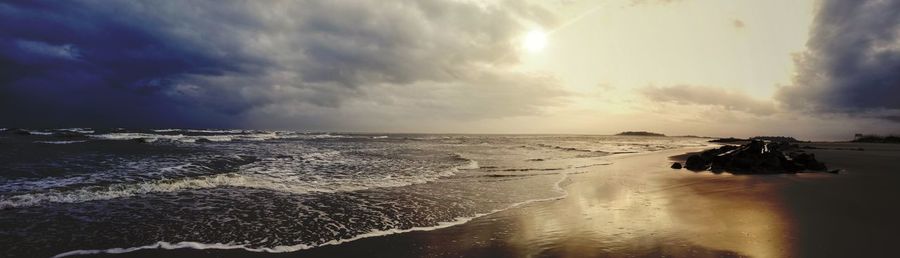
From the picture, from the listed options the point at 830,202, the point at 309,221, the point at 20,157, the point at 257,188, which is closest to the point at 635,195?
the point at 830,202

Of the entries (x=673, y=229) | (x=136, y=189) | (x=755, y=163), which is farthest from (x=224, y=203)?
(x=755, y=163)

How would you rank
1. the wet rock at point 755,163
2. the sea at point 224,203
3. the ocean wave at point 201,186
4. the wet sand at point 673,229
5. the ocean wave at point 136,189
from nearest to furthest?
the wet sand at point 673,229, the sea at point 224,203, the ocean wave at point 136,189, the ocean wave at point 201,186, the wet rock at point 755,163

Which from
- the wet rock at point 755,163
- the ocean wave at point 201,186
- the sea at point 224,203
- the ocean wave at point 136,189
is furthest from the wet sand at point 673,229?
the ocean wave at point 136,189

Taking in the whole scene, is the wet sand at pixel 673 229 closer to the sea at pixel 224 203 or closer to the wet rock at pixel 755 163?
the sea at pixel 224 203

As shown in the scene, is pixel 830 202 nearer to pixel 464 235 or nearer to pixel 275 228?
pixel 464 235

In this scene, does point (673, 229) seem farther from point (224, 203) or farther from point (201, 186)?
point (201, 186)

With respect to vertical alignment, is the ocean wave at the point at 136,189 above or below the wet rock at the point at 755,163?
below

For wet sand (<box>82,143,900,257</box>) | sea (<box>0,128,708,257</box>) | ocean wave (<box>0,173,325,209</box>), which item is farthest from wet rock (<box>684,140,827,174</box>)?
ocean wave (<box>0,173,325,209</box>)

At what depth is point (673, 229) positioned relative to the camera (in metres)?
8.43

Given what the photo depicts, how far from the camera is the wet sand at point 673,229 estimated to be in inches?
274

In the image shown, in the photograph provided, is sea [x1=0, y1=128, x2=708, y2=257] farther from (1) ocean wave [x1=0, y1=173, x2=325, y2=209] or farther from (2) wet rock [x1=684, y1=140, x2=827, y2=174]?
(2) wet rock [x1=684, y1=140, x2=827, y2=174]

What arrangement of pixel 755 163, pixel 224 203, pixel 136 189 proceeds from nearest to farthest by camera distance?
pixel 224 203
pixel 136 189
pixel 755 163

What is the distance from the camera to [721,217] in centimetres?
945

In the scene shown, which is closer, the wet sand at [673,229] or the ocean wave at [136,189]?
the wet sand at [673,229]
